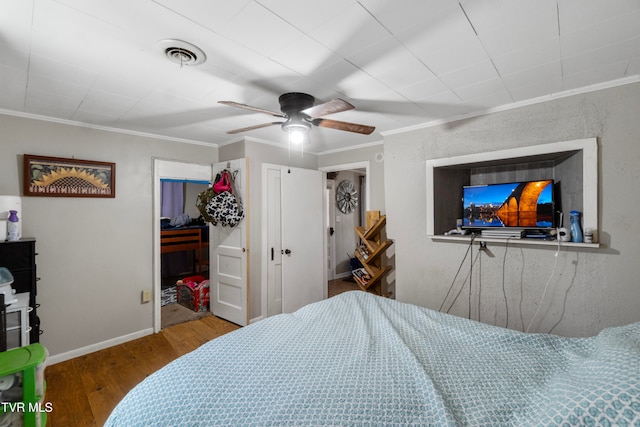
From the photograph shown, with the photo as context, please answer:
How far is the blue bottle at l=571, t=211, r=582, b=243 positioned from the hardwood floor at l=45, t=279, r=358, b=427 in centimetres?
338

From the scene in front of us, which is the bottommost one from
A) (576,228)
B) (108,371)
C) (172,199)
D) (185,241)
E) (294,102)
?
(108,371)

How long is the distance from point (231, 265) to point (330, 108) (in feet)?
7.89

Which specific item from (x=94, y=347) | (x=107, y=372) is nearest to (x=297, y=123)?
(x=107, y=372)

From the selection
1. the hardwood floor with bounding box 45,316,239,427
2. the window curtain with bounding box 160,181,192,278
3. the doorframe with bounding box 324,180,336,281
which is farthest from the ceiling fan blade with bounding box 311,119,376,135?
the window curtain with bounding box 160,181,192,278

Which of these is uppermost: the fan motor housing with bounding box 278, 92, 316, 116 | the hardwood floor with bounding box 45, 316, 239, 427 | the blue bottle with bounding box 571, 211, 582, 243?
the fan motor housing with bounding box 278, 92, 316, 116

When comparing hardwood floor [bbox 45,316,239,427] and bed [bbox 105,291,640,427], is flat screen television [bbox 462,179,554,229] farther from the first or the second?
hardwood floor [bbox 45,316,239,427]

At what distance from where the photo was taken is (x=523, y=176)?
2.64 m

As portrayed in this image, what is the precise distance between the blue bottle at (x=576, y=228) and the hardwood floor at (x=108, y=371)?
11.1 feet

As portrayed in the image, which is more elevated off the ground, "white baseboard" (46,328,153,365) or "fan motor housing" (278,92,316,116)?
"fan motor housing" (278,92,316,116)

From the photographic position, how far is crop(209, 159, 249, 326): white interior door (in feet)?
10.8

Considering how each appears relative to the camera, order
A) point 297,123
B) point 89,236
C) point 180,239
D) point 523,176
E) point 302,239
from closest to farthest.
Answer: point 297,123 < point 523,176 < point 89,236 < point 302,239 < point 180,239

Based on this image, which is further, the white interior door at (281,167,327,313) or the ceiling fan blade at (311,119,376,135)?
the white interior door at (281,167,327,313)

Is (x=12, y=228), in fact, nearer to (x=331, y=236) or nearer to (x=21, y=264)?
(x=21, y=264)

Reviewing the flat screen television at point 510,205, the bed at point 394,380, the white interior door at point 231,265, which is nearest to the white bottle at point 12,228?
the white interior door at point 231,265
